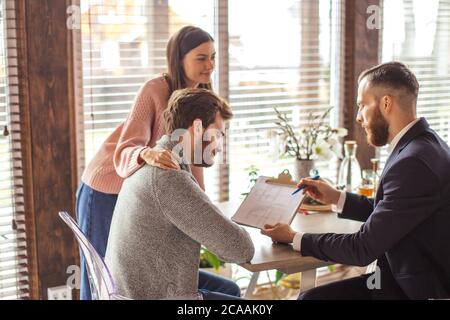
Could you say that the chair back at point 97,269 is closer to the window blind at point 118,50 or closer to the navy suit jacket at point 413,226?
the navy suit jacket at point 413,226

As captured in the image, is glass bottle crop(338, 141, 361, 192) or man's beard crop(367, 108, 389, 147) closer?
man's beard crop(367, 108, 389, 147)

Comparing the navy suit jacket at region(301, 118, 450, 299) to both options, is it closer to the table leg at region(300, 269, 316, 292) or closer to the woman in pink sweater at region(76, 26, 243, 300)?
the table leg at region(300, 269, 316, 292)

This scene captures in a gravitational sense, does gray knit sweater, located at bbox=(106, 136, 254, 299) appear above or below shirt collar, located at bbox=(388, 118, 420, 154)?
below

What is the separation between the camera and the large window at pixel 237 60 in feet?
10.4

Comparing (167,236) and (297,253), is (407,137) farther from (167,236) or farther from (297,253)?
(167,236)

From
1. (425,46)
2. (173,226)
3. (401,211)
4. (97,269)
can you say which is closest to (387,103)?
(401,211)

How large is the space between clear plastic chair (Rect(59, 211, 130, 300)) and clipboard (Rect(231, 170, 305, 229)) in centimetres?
57

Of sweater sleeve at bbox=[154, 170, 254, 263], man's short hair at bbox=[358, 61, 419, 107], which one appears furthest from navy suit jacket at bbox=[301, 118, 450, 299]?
sweater sleeve at bbox=[154, 170, 254, 263]

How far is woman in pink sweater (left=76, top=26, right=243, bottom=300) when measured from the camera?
8.95ft

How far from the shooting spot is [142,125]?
8.87 ft

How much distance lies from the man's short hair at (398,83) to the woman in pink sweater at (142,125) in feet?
2.59

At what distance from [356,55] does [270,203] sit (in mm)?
1594
